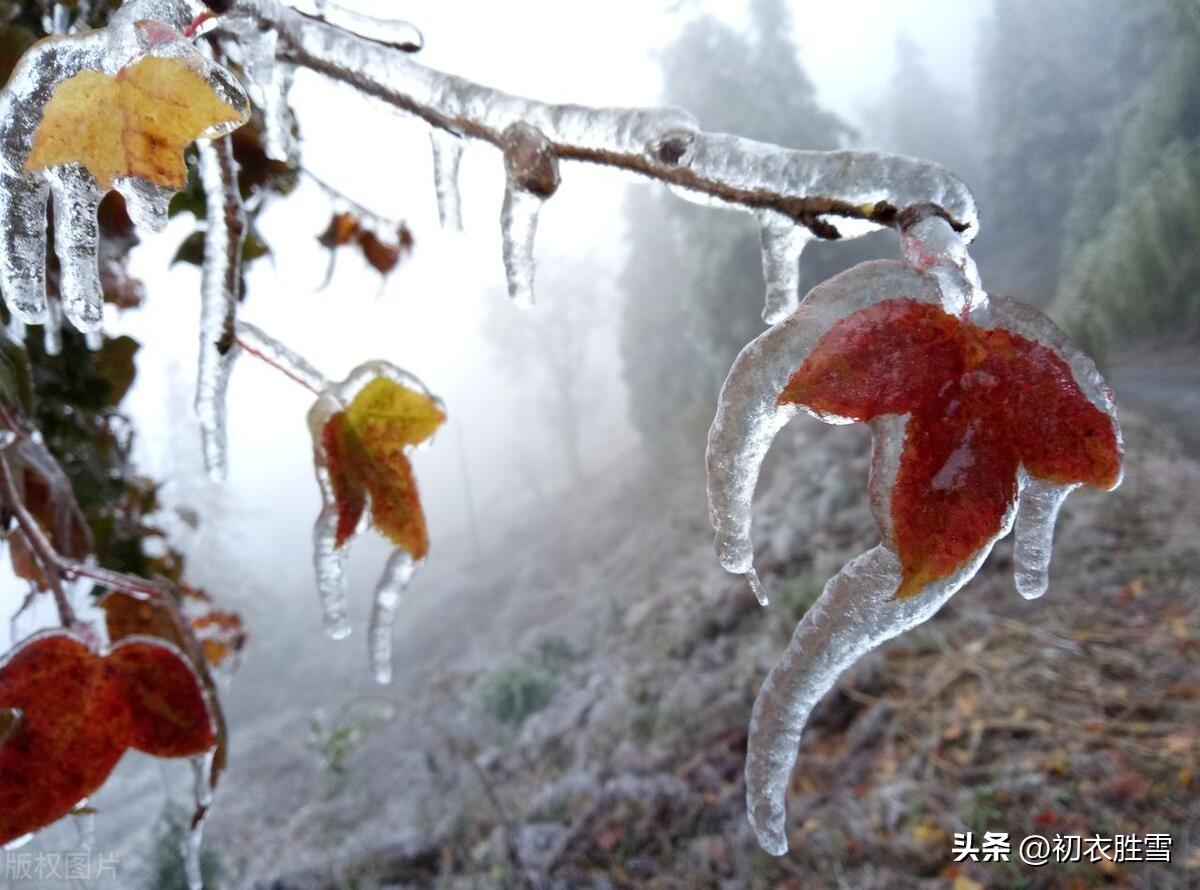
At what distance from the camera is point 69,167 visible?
269 mm

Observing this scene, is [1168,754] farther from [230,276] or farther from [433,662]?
[433,662]

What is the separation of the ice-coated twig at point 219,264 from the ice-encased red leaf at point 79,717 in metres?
0.19

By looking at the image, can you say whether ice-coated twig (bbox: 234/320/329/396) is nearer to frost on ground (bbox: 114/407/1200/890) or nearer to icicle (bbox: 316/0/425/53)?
icicle (bbox: 316/0/425/53)

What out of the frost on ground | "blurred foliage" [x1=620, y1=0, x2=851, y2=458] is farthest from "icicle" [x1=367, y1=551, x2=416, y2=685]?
"blurred foliage" [x1=620, y1=0, x2=851, y2=458]

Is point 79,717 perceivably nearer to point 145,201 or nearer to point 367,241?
point 145,201

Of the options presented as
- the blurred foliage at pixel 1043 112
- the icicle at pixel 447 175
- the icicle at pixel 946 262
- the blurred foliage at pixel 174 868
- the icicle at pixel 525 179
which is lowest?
the blurred foliage at pixel 174 868

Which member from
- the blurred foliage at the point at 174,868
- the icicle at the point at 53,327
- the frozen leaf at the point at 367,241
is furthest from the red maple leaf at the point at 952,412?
the blurred foliage at the point at 174,868

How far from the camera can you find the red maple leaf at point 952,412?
26 cm

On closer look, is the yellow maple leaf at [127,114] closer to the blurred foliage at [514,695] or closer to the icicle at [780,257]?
the icicle at [780,257]

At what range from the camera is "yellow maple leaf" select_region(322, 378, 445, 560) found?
43 cm

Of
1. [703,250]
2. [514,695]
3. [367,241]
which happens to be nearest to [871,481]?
[367,241]

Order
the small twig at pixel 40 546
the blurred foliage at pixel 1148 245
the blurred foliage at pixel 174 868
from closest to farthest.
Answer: the small twig at pixel 40 546
the blurred foliage at pixel 174 868
the blurred foliage at pixel 1148 245

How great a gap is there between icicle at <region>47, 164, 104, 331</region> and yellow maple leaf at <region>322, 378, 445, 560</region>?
144mm

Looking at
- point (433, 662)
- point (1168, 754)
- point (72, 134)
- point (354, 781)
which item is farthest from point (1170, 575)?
point (433, 662)
